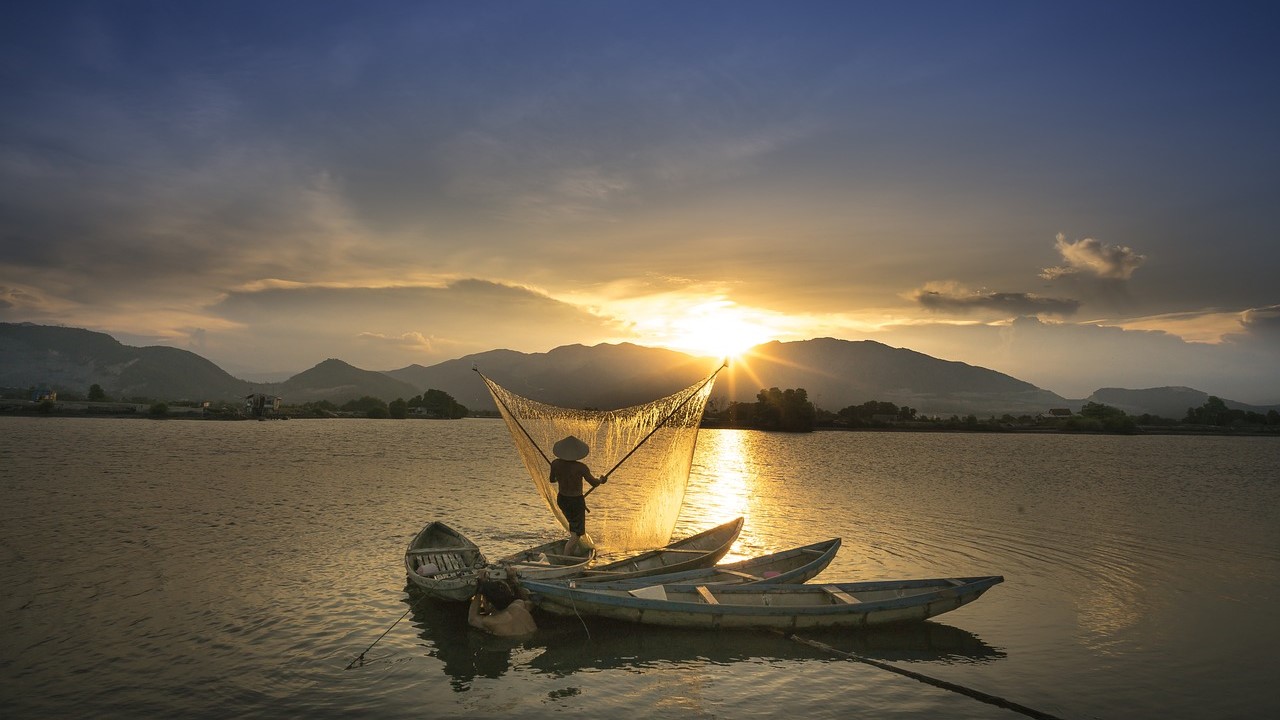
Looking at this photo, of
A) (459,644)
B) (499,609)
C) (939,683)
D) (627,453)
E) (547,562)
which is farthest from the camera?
(627,453)

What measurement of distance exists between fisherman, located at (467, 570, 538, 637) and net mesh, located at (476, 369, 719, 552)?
163 inches

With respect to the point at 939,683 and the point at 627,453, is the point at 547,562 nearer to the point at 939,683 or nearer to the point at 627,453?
the point at 627,453

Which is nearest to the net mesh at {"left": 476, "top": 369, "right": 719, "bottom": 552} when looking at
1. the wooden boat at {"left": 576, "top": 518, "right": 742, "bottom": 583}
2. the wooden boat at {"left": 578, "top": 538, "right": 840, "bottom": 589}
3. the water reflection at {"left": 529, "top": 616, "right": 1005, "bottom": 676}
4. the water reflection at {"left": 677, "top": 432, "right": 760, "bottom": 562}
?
the wooden boat at {"left": 576, "top": 518, "right": 742, "bottom": 583}

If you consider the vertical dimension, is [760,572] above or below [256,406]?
below

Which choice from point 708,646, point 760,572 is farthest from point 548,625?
point 760,572

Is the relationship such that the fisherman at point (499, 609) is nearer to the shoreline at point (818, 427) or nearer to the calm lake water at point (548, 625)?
the calm lake water at point (548, 625)

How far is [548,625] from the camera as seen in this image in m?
12.1

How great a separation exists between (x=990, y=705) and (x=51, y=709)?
12.5 meters

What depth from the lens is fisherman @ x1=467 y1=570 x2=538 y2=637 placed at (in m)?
11.7

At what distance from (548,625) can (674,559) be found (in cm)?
405

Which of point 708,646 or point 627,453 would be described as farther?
point 627,453

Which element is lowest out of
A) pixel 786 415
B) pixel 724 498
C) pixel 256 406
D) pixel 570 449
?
pixel 724 498

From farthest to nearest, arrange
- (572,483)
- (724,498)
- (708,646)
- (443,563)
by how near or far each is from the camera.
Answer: (724,498) → (572,483) → (443,563) → (708,646)

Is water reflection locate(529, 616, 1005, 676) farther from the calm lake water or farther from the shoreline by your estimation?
the shoreline
